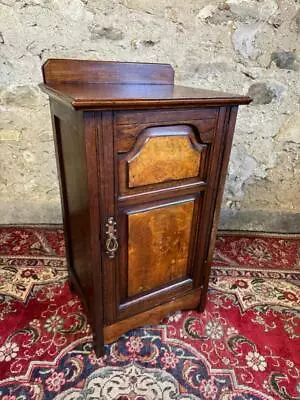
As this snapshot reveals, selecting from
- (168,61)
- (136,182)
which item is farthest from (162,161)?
(168,61)

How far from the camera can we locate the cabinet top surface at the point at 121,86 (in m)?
0.76

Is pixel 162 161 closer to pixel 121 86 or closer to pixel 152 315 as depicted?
pixel 121 86

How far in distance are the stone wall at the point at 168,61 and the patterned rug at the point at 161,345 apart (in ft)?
1.73

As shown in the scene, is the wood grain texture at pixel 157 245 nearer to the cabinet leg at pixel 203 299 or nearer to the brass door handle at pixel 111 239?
the brass door handle at pixel 111 239

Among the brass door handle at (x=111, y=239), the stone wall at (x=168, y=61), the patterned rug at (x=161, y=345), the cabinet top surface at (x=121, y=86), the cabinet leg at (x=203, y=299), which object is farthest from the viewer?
the stone wall at (x=168, y=61)

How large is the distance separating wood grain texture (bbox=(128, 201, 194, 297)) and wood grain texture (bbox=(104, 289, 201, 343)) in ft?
0.39

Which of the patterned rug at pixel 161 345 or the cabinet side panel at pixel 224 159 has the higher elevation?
the cabinet side panel at pixel 224 159

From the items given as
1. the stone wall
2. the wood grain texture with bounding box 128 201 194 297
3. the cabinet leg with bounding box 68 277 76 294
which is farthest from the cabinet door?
the stone wall

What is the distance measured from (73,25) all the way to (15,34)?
29 cm

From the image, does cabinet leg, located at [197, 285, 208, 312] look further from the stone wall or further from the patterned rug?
the stone wall

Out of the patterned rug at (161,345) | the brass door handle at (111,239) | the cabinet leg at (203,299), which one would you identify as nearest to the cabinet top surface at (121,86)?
the brass door handle at (111,239)

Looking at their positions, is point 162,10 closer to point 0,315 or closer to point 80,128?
point 80,128

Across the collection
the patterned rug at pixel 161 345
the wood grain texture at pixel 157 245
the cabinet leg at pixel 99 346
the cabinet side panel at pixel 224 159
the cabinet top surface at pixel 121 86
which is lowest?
the patterned rug at pixel 161 345

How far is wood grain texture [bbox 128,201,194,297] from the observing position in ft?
3.17
